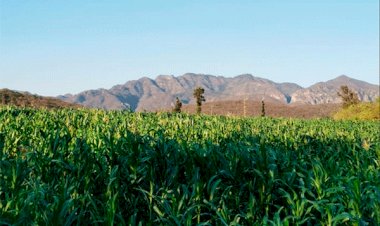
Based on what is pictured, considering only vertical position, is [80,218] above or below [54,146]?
below

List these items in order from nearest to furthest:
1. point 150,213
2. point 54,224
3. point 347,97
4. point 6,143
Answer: point 54,224, point 150,213, point 6,143, point 347,97

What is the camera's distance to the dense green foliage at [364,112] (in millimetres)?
59188

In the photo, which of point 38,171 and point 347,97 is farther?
point 347,97

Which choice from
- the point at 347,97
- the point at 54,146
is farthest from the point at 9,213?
the point at 347,97

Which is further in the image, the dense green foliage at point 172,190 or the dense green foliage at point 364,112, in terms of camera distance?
the dense green foliage at point 364,112

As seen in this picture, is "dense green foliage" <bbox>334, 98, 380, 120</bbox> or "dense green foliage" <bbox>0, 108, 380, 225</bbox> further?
"dense green foliage" <bbox>334, 98, 380, 120</bbox>

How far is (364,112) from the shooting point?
199 feet

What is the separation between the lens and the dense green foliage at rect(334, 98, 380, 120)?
59.2 meters

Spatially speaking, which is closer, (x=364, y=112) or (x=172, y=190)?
(x=172, y=190)

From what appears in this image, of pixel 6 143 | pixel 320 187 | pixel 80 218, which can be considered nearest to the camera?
pixel 80 218

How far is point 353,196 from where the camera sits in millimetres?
4262

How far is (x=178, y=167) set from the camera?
552cm

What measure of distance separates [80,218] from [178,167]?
1892mm

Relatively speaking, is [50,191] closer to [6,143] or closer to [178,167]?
[178,167]
